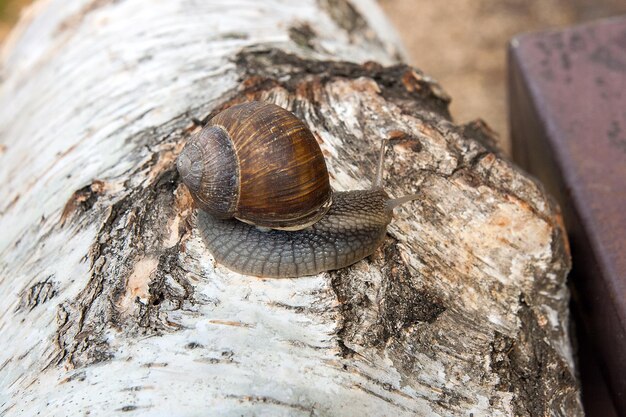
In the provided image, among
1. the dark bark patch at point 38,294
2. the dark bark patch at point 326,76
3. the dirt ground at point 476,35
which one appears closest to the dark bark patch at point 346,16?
the dark bark patch at point 326,76

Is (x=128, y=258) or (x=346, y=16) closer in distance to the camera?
(x=128, y=258)

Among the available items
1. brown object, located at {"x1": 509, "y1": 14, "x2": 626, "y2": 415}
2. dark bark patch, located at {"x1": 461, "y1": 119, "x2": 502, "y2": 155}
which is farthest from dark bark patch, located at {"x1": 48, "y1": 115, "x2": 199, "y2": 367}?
brown object, located at {"x1": 509, "y1": 14, "x2": 626, "y2": 415}

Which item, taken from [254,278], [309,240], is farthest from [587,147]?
[254,278]

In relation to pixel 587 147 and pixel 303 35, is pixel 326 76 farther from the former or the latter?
pixel 587 147

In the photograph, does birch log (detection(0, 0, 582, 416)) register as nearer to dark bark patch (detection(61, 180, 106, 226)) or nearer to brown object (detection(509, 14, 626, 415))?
dark bark patch (detection(61, 180, 106, 226))

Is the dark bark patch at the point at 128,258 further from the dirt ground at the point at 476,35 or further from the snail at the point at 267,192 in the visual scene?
the dirt ground at the point at 476,35

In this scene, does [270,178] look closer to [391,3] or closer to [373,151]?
[373,151]

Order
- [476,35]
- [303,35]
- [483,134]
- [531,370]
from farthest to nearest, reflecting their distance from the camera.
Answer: [476,35], [303,35], [483,134], [531,370]
